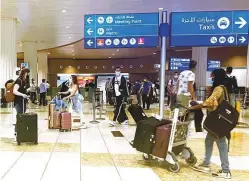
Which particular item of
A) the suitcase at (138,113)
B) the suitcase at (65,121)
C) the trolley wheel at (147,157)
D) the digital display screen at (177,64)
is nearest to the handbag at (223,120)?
the trolley wheel at (147,157)

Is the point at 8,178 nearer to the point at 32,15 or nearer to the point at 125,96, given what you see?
the point at 125,96

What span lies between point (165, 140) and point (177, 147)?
327 millimetres

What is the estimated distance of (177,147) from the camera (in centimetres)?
419

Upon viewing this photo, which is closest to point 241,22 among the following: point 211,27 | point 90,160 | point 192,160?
point 211,27

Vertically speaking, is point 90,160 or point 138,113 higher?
point 138,113

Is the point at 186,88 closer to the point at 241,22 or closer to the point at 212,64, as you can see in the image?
the point at 241,22

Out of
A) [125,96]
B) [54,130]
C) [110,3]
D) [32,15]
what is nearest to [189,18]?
[125,96]

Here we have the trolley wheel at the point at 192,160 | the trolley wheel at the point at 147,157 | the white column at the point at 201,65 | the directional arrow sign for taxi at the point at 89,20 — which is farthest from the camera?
the white column at the point at 201,65

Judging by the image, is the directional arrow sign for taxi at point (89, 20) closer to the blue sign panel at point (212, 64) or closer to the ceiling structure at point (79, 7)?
the ceiling structure at point (79, 7)

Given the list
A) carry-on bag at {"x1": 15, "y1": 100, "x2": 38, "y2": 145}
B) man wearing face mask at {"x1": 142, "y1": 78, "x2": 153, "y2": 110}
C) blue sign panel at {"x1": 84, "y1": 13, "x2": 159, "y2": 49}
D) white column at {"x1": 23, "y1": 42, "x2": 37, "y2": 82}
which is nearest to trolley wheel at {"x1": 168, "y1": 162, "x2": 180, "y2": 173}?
carry-on bag at {"x1": 15, "y1": 100, "x2": 38, "y2": 145}

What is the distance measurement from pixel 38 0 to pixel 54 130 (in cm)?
439

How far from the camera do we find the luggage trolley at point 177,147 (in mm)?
3904

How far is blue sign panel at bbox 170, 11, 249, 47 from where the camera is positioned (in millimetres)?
7145

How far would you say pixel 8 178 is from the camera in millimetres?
3535
